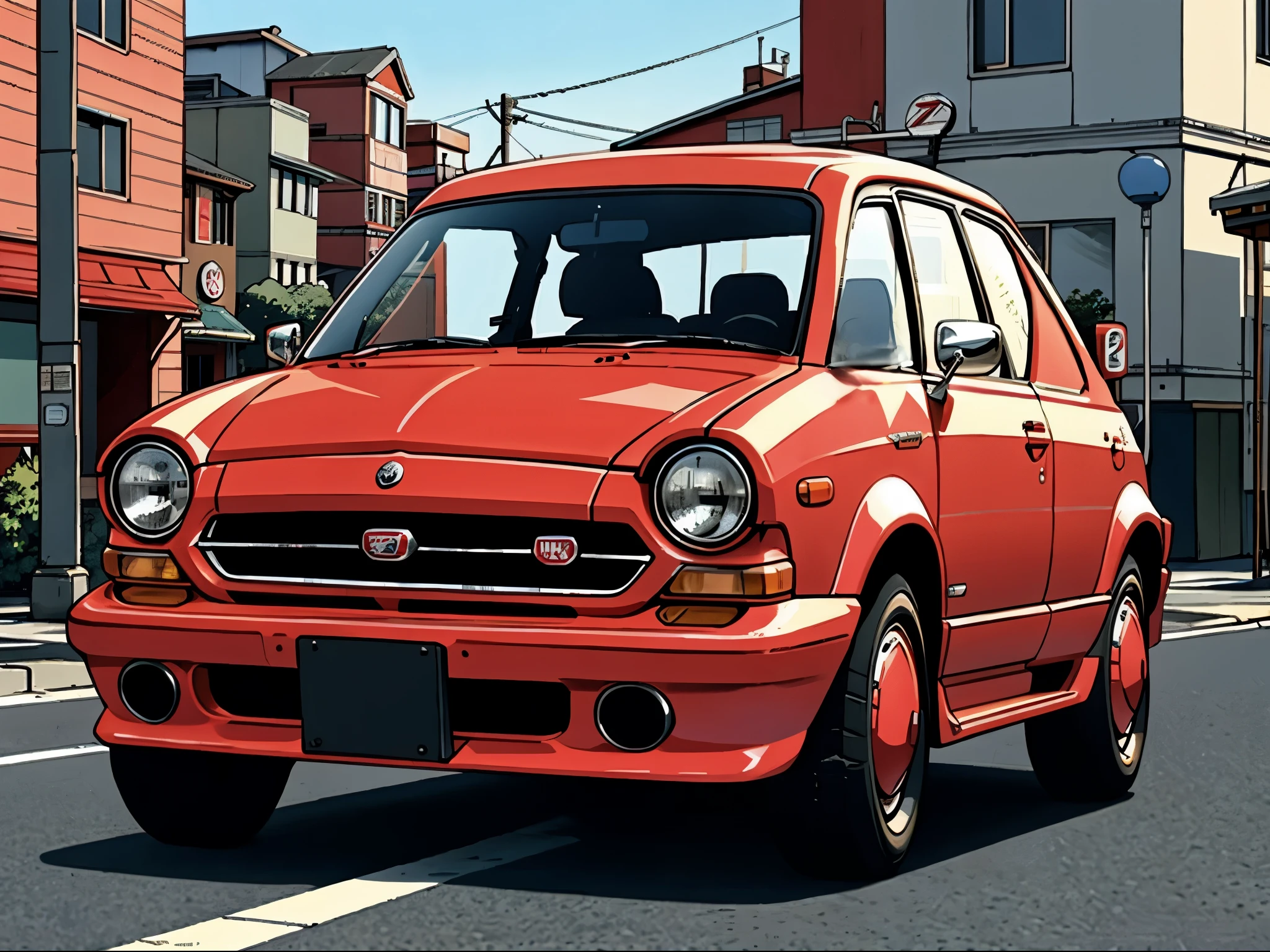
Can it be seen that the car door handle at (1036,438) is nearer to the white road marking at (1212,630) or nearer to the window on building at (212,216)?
the white road marking at (1212,630)

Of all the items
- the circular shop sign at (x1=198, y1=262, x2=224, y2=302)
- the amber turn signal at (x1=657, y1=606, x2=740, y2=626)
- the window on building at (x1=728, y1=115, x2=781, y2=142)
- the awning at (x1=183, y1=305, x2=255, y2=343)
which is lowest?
the amber turn signal at (x1=657, y1=606, x2=740, y2=626)

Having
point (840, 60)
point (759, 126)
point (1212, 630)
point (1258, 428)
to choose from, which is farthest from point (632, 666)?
point (759, 126)

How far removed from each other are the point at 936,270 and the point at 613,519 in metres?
2.05

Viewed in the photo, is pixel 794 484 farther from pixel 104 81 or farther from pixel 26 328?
pixel 104 81

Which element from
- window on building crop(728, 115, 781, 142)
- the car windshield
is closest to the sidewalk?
the car windshield

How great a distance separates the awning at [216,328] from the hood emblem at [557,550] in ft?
127

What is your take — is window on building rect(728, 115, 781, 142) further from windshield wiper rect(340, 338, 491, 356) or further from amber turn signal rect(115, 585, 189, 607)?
amber turn signal rect(115, 585, 189, 607)

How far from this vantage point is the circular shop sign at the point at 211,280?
42.4 metres

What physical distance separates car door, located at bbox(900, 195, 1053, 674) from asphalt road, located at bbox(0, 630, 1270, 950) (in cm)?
68

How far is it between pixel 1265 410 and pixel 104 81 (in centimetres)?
1673

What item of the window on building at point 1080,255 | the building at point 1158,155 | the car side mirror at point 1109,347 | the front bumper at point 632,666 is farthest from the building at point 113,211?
the front bumper at point 632,666

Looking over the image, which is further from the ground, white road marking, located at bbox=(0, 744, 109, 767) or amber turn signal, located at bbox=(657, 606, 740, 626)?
amber turn signal, located at bbox=(657, 606, 740, 626)

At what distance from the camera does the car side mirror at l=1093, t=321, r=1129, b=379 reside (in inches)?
311

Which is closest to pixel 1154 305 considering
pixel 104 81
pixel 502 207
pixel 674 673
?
pixel 104 81
